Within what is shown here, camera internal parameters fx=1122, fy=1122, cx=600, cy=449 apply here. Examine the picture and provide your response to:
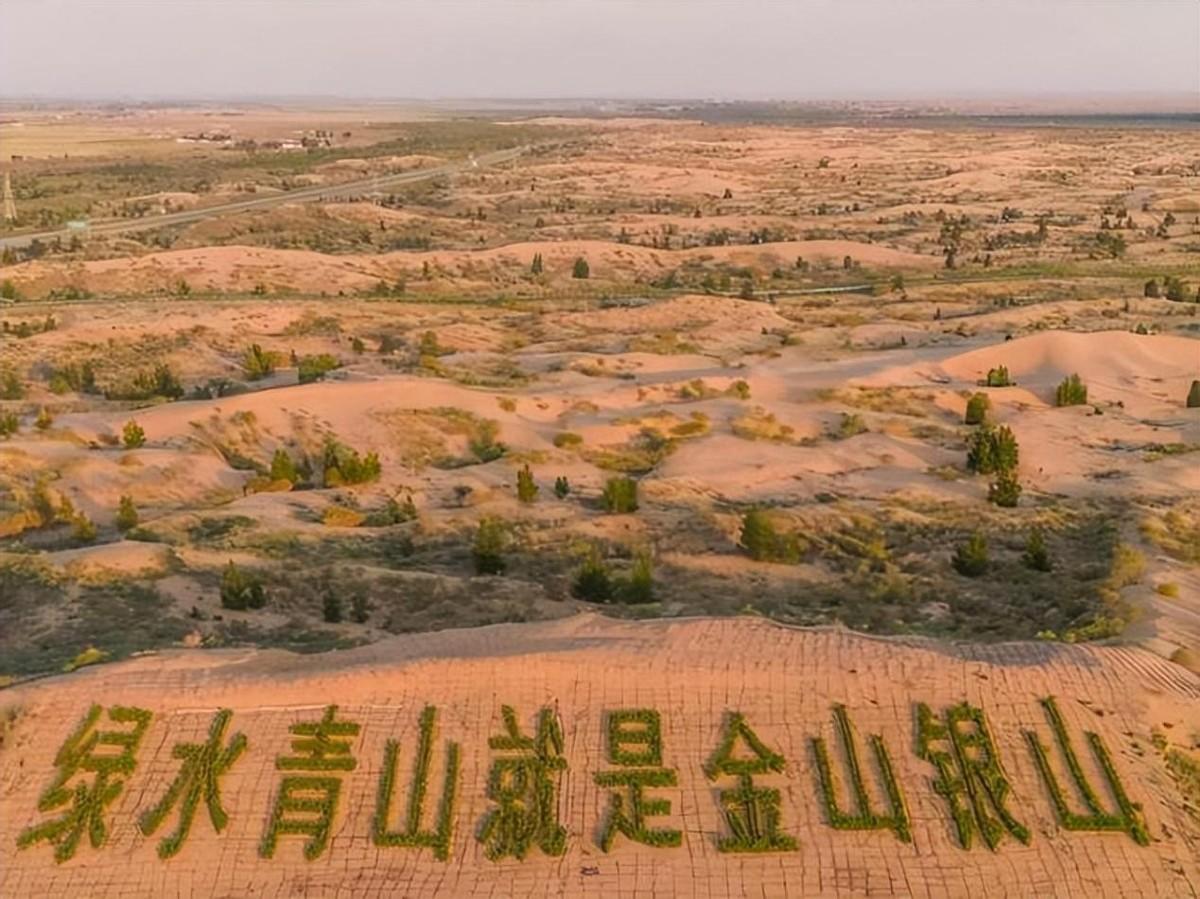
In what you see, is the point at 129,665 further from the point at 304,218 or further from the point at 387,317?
the point at 304,218

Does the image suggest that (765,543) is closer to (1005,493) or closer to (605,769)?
(1005,493)

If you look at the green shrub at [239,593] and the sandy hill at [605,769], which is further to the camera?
the green shrub at [239,593]

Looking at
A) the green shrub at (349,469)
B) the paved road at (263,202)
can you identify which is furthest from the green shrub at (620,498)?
the paved road at (263,202)

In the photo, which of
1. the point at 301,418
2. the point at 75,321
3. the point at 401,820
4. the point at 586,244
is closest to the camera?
the point at 401,820

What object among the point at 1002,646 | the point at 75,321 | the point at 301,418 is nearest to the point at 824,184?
the point at 75,321

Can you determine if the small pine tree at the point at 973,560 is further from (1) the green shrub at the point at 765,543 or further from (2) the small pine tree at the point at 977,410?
(2) the small pine tree at the point at 977,410

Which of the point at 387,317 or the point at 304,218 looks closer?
the point at 387,317

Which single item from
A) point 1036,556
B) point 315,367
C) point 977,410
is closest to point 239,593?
point 1036,556
